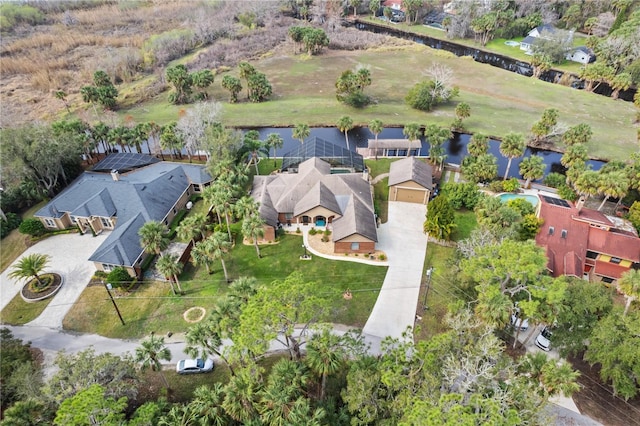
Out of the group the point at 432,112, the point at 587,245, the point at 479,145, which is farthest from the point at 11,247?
the point at 432,112

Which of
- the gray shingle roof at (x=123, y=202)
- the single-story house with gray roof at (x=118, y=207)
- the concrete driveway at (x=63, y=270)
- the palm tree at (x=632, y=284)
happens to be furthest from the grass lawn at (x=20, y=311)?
the palm tree at (x=632, y=284)

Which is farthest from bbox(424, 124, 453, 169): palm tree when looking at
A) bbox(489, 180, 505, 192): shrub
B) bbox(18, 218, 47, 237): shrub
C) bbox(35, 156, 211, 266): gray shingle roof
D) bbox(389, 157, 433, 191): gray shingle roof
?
bbox(18, 218, 47, 237): shrub

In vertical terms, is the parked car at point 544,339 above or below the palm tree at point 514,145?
below

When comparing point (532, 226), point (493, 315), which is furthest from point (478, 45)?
point (493, 315)

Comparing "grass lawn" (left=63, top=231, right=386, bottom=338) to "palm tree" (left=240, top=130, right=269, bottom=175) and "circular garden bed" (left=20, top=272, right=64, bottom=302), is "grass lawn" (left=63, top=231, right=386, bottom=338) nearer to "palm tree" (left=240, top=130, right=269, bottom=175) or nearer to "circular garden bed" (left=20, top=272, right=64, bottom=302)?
"circular garden bed" (left=20, top=272, right=64, bottom=302)

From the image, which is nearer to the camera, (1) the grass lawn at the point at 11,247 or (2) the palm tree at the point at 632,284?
(2) the palm tree at the point at 632,284

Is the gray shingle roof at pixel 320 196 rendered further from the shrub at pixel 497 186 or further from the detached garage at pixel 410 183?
the shrub at pixel 497 186

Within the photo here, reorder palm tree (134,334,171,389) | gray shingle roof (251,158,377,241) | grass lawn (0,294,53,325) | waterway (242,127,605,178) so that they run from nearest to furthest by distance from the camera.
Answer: palm tree (134,334,171,389) < grass lawn (0,294,53,325) < gray shingle roof (251,158,377,241) < waterway (242,127,605,178)
